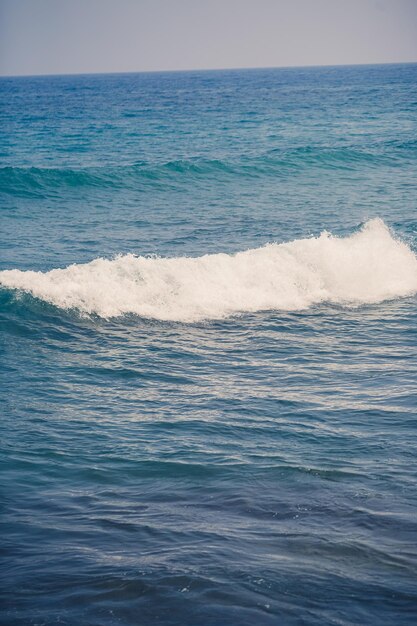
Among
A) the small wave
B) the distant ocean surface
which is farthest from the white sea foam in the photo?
the small wave

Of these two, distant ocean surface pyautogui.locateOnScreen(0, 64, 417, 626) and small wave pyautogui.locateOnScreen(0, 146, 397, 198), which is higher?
small wave pyautogui.locateOnScreen(0, 146, 397, 198)

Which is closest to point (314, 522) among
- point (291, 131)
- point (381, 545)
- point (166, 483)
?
point (381, 545)

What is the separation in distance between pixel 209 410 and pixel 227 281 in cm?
761

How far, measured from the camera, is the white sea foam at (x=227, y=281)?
706 inches

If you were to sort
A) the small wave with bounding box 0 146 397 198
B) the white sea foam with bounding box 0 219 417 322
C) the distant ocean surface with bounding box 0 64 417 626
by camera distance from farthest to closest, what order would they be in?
the small wave with bounding box 0 146 397 198, the white sea foam with bounding box 0 219 417 322, the distant ocean surface with bounding box 0 64 417 626

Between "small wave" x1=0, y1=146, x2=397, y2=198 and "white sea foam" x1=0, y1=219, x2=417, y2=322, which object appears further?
"small wave" x1=0, y1=146, x2=397, y2=198

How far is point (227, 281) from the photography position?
19.6m

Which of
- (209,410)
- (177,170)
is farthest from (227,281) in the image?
(177,170)

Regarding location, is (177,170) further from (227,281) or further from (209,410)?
(209,410)

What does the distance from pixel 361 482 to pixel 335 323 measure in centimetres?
757

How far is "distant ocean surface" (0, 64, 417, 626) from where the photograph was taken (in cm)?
762

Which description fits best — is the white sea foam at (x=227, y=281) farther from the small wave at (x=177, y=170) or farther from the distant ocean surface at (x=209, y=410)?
the small wave at (x=177, y=170)

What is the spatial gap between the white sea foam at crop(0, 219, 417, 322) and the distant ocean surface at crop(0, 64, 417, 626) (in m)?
0.06

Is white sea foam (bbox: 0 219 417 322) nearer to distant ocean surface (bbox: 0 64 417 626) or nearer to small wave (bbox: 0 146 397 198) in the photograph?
distant ocean surface (bbox: 0 64 417 626)
